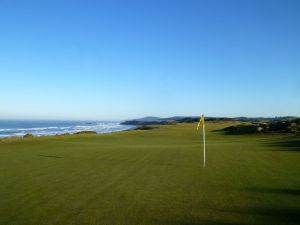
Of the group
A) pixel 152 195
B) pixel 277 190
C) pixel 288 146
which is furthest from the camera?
pixel 288 146

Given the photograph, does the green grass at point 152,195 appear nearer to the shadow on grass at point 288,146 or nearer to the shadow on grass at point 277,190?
the shadow on grass at point 277,190

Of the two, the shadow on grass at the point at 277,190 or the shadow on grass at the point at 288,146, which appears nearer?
the shadow on grass at the point at 277,190

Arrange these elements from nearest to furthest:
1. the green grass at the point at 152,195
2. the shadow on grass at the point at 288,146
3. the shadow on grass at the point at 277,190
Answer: the green grass at the point at 152,195 → the shadow on grass at the point at 277,190 → the shadow on grass at the point at 288,146

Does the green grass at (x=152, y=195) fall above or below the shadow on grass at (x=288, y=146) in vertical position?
below

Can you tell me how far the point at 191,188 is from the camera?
1090 centimetres

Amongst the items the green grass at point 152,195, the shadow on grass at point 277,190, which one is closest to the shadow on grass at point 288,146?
the green grass at point 152,195

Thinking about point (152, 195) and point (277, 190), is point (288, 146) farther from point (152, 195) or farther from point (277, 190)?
point (152, 195)

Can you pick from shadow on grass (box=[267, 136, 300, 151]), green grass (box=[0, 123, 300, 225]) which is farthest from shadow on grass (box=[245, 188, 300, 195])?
shadow on grass (box=[267, 136, 300, 151])

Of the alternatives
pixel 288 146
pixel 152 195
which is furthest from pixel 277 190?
pixel 288 146

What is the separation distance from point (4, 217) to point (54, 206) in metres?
1.32

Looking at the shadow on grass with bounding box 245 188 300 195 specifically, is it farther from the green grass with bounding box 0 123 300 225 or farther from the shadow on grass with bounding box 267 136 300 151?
the shadow on grass with bounding box 267 136 300 151

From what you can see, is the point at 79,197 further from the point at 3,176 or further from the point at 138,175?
the point at 3,176

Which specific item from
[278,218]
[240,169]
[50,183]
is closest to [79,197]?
[50,183]

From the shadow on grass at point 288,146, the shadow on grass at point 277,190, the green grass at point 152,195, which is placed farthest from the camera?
the shadow on grass at point 288,146
